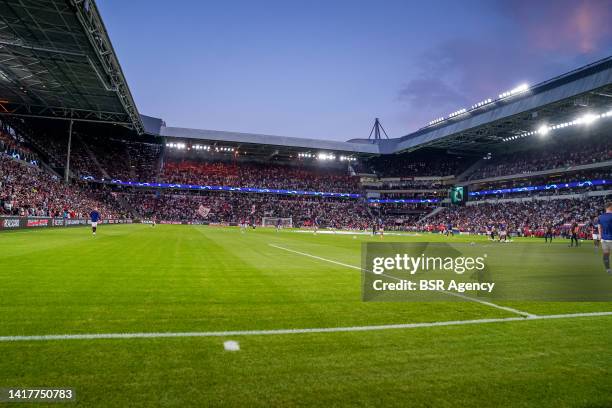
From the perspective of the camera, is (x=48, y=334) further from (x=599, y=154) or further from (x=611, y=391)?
(x=599, y=154)

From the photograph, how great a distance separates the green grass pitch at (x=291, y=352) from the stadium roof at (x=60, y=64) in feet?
80.3

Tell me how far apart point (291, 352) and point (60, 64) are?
39709 millimetres

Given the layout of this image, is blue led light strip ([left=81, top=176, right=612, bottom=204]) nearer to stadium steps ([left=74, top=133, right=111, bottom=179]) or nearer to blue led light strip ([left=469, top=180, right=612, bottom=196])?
blue led light strip ([left=469, top=180, right=612, bottom=196])

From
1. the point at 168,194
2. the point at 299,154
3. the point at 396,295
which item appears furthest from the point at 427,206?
the point at 396,295

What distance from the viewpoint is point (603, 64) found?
38469mm

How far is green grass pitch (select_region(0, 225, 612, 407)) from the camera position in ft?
10.5

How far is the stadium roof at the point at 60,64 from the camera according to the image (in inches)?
1001

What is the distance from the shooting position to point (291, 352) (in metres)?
4.19

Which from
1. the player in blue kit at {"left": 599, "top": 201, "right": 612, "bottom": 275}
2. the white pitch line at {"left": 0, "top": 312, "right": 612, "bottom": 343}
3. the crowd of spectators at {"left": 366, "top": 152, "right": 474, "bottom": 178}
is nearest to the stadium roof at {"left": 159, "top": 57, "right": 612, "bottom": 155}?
the crowd of spectators at {"left": 366, "top": 152, "right": 474, "bottom": 178}

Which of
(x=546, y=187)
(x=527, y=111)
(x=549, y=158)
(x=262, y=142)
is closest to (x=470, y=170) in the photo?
(x=549, y=158)

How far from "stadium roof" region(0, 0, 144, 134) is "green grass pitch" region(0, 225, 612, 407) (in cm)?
2449

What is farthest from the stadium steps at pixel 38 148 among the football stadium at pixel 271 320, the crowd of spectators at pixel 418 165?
the crowd of spectators at pixel 418 165

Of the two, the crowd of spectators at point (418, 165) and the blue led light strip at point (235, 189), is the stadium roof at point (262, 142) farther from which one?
the crowd of spectators at point (418, 165)

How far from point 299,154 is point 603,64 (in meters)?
54.6
